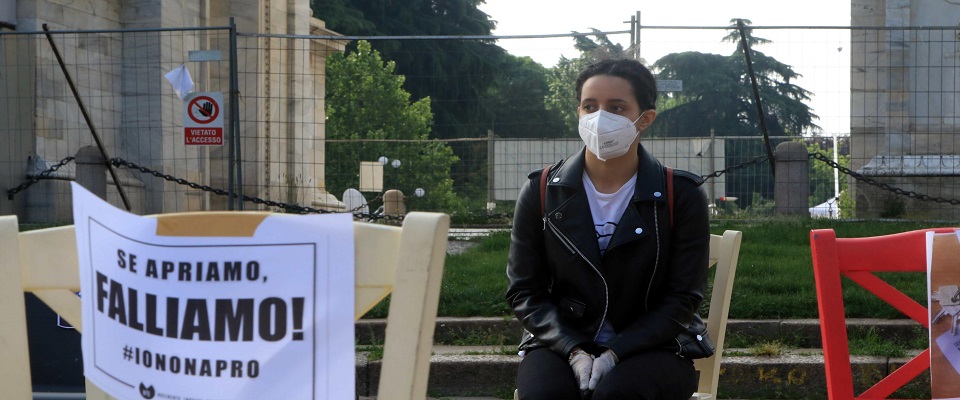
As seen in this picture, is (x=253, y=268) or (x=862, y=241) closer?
(x=253, y=268)

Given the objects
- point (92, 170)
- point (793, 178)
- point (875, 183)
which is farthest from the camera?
point (92, 170)

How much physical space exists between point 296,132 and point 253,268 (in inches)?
425

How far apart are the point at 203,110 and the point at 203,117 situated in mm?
67

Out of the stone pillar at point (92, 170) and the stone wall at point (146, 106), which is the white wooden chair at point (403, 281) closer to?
the stone wall at point (146, 106)

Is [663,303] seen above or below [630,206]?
below

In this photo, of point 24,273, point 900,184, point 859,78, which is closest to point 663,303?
point 24,273

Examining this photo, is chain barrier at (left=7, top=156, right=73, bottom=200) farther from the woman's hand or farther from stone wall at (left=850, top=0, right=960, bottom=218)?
the woman's hand

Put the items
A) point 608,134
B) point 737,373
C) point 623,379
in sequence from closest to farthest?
1. point 623,379
2. point 608,134
3. point 737,373

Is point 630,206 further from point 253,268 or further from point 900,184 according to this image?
point 900,184

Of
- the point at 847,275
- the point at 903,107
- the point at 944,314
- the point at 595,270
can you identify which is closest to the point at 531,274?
the point at 595,270

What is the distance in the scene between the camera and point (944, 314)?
8.11 feet

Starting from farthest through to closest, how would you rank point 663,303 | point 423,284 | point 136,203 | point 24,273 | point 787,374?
1. point 136,203
2. point 787,374
3. point 663,303
4. point 24,273
5. point 423,284

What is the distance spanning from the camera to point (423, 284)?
1.91 meters

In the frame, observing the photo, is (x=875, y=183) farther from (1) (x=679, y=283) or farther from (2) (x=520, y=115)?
(1) (x=679, y=283)
